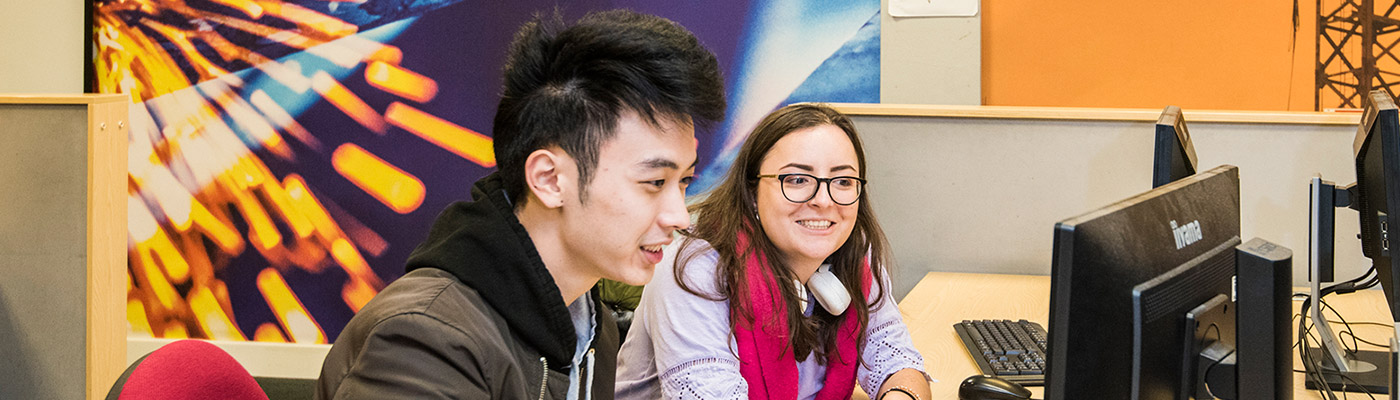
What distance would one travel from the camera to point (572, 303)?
3.65 feet

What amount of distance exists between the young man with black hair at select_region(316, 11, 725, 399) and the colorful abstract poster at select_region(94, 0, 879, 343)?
7.05 ft

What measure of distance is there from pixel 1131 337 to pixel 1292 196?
6.04 feet

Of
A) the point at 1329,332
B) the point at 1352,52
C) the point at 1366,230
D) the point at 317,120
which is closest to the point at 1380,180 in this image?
the point at 1366,230

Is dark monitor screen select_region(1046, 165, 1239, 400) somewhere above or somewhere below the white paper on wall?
below

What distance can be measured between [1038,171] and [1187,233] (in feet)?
5.30

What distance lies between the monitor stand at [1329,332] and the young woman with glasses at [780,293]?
1.98ft

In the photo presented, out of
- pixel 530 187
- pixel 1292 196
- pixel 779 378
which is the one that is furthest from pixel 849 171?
pixel 1292 196

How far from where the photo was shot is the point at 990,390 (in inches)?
58.7

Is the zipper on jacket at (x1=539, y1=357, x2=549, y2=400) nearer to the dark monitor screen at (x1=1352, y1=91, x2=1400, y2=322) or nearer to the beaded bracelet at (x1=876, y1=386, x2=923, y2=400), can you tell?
the beaded bracelet at (x1=876, y1=386, x2=923, y2=400)

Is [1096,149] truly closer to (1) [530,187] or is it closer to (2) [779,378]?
(2) [779,378]

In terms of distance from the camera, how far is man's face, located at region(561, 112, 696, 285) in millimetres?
985

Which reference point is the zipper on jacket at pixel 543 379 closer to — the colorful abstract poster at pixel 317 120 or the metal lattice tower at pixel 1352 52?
the colorful abstract poster at pixel 317 120

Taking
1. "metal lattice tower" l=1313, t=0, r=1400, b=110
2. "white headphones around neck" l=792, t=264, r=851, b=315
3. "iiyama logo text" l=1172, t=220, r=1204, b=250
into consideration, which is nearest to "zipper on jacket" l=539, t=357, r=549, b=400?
"iiyama logo text" l=1172, t=220, r=1204, b=250

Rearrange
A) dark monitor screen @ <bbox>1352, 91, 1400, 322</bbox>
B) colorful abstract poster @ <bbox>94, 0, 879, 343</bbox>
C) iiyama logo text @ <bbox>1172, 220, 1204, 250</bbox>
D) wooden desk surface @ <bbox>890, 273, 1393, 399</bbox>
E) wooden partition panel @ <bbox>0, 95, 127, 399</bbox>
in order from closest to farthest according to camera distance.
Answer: iiyama logo text @ <bbox>1172, 220, 1204, 250</bbox>, dark monitor screen @ <bbox>1352, 91, 1400, 322</bbox>, wooden desk surface @ <bbox>890, 273, 1393, 399</bbox>, wooden partition panel @ <bbox>0, 95, 127, 399</bbox>, colorful abstract poster @ <bbox>94, 0, 879, 343</bbox>
